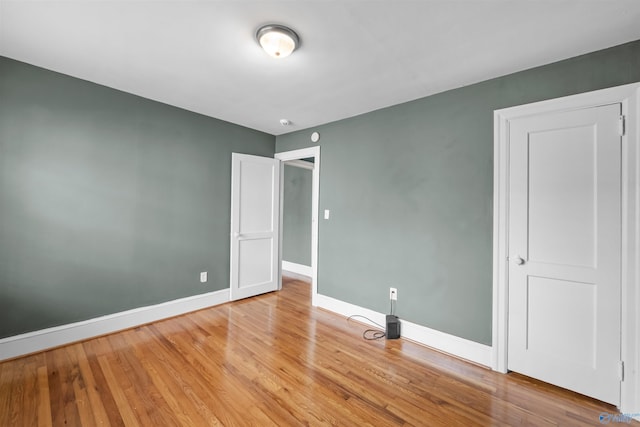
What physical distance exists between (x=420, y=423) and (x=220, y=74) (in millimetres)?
3108

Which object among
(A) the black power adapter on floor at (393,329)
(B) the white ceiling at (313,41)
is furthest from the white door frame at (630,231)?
(A) the black power adapter on floor at (393,329)

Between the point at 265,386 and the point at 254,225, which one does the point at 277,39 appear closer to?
the point at 265,386

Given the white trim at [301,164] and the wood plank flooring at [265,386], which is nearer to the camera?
the wood plank flooring at [265,386]

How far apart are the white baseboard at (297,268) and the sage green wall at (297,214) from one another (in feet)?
0.24

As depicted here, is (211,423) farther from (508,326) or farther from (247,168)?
(247,168)

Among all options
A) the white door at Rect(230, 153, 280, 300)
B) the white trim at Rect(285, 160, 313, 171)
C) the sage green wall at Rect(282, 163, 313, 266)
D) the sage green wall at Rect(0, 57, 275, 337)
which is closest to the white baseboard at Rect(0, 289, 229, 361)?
the sage green wall at Rect(0, 57, 275, 337)

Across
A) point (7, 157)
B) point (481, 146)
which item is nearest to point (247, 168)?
point (7, 157)

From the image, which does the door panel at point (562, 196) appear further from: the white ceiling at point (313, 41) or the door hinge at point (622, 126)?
the white ceiling at point (313, 41)

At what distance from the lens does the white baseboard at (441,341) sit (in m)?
2.26

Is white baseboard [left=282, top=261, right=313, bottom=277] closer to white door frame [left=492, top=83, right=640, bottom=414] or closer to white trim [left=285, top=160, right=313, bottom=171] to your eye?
white trim [left=285, top=160, right=313, bottom=171]

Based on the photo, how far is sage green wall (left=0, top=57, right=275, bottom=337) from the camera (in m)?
2.20

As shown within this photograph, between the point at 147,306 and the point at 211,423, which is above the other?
the point at 147,306

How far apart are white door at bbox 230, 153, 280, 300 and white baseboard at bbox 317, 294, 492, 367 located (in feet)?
5.24

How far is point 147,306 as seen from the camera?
2936mm
